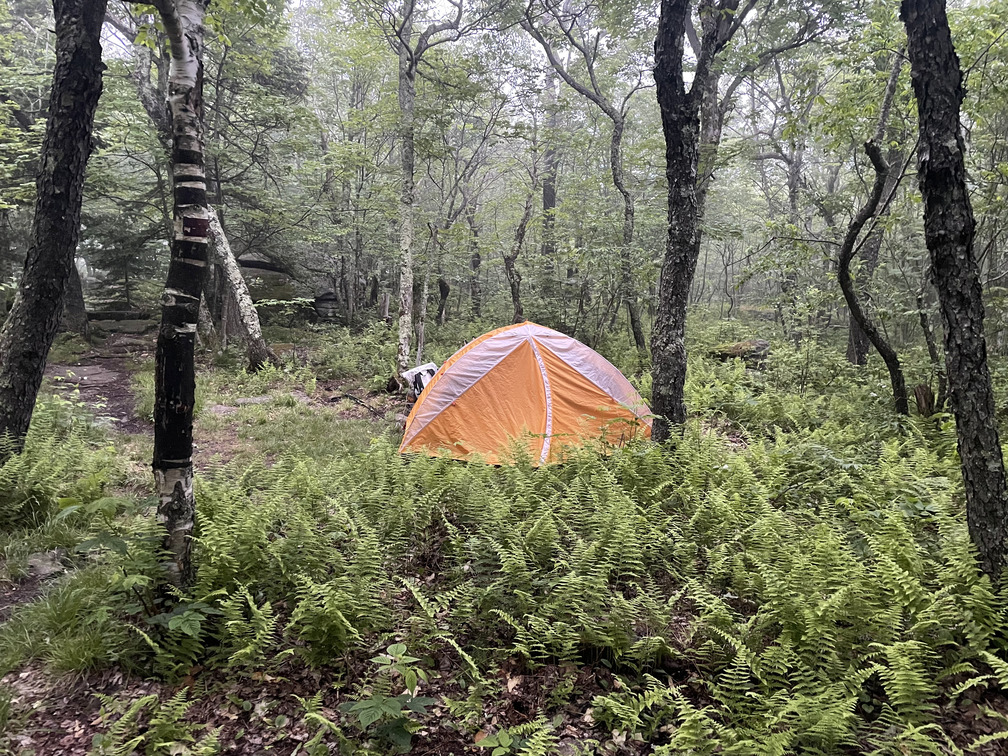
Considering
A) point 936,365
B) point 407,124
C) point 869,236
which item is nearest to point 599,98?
point 407,124

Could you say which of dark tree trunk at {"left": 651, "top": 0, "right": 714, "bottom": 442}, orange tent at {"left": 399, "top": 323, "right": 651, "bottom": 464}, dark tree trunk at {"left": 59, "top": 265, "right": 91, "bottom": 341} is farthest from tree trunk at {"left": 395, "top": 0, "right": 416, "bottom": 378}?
dark tree trunk at {"left": 59, "top": 265, "right": 91, "bottom": 341}

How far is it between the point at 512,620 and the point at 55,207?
6348mm

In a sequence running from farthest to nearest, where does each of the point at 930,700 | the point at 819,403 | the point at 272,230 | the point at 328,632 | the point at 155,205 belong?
the point at 272,230
the point at 155,205
the point at 819,403
the point at 328,632
the point at 930,700

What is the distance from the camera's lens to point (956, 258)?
11.7 feet

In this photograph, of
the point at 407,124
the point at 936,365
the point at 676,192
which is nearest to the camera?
the point at 676,192

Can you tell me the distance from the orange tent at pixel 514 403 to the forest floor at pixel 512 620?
1.81m

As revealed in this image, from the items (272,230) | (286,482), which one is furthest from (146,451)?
(272,230)

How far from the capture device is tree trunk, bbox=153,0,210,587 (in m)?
3.56

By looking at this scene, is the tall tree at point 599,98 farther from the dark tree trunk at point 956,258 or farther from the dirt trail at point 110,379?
the dirt trail at point 110,379

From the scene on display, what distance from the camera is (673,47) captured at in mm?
6125

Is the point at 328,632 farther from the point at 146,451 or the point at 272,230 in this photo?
the point at 272,230

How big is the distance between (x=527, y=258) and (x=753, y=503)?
15.2 meters

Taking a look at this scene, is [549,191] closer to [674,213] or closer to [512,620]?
[674,213]

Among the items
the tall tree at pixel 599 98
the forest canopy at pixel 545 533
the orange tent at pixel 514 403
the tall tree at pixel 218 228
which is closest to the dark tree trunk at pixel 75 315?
the tall tree at pixel 218 228
